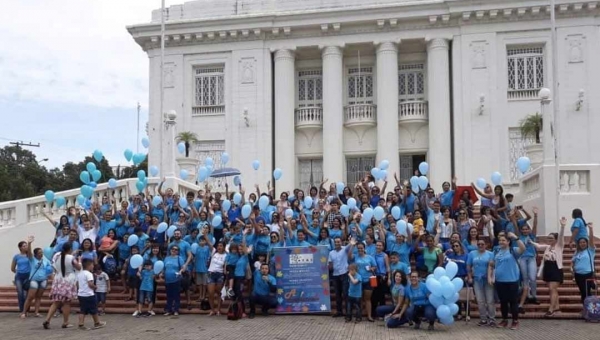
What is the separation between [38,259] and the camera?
1398cm

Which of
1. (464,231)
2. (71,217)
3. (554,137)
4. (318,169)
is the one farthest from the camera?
(318,169)

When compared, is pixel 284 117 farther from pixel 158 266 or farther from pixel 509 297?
pixel 509 297

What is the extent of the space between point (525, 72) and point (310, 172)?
362 inches

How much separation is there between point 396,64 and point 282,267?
1460cm

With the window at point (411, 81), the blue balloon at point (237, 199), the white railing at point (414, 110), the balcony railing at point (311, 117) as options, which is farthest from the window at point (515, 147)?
the blue balloon at point (237, 199)

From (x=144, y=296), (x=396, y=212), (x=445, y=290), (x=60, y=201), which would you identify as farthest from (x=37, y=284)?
(x=445, y=290)

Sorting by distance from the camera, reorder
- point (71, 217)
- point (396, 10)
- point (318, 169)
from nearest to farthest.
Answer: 1. point (71, 217)
2. point (396, 10)
3. point (318, 169)

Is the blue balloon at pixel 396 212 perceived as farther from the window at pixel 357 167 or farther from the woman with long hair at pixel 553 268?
the window at pixel 357 167

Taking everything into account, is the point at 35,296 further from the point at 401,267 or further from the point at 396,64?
the point at 396,64

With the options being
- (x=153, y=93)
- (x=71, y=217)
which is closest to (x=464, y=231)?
(x=71, y=217)

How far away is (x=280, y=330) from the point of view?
1120 cm

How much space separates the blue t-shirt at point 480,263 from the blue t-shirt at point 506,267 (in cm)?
17

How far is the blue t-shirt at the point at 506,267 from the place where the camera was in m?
11.1

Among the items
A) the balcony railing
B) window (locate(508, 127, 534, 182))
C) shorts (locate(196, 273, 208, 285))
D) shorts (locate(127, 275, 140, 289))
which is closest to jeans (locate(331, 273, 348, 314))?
shorts (locate(196, 273, 208, 285))
